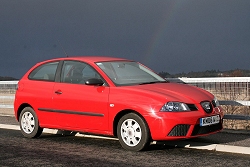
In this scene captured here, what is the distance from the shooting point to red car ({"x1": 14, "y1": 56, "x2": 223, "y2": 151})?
8.13 metres

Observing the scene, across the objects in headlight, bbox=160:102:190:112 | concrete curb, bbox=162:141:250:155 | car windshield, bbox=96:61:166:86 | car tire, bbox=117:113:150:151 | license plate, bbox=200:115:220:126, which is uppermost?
car windshield, bbox=96:61:166:86

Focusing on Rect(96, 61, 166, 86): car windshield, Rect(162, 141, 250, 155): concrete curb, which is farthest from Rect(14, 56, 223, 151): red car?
Rect(162, 141, 250, 155): concrete curb

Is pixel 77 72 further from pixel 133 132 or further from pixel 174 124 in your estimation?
pixel 174 124

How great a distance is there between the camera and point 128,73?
30.9 feet

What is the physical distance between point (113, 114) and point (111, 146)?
77 centimetres

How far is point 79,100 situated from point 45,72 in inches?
59.5

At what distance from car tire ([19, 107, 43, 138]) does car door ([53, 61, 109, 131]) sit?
827mm

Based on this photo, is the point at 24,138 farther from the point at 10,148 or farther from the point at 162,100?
the point at 162,100

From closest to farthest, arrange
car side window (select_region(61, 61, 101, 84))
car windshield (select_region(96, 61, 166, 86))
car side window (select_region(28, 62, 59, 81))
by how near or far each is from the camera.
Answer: car windshield (select_region(96, 61, 166, 86)) → car side window (select_region(61, 61, 101, 84)) → car side window (select_region(28, 62, 59, 81))

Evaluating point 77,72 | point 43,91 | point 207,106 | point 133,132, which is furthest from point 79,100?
point 207,106

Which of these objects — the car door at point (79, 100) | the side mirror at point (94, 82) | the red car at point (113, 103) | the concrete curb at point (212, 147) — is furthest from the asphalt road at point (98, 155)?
the side mirror at point (94, 82)

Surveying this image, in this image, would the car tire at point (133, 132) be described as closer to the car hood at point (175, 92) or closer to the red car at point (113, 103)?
the red car at point (113, 103)

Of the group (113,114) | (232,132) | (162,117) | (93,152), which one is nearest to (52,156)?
(93,152)

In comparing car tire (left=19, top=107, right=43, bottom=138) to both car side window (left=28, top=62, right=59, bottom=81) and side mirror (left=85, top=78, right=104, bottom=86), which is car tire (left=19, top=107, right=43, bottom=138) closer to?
car side window (left=28, top=62, right=59, bottom=81)
